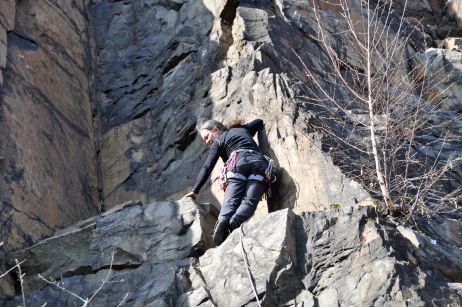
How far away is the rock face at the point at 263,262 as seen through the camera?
9.50 meters

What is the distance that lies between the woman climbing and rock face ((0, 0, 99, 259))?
74.6 inches

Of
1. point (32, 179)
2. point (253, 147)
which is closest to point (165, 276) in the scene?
point (253, 147)

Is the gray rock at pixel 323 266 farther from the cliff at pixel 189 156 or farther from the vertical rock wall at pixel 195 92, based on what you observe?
the vertical rock wall at pixel 195 92

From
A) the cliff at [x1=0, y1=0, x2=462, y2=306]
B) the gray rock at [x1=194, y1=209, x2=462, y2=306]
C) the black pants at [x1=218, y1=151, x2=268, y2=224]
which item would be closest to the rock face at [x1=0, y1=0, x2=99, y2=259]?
the cliff at [x1=0, y1=0, x2=462, y2=306]

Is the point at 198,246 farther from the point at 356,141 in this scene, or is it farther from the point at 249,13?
the point at 249,13

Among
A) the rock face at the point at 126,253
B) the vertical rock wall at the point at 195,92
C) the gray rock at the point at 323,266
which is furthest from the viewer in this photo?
the vertical rock wall at the point at 195,92

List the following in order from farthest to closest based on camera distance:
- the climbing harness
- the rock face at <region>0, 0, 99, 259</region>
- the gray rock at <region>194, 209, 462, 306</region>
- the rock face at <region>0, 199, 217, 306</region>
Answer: the rock face at <region>0, 0, 99, 259</region>, the climbing harness, the rock face at <region>0, 199, 217, 306</region>, the gray rock at <region>194, 209, 462, 306</region>

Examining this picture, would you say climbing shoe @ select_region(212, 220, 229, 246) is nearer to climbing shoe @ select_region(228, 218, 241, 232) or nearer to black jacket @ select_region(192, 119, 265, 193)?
climbing shoe @ select_region(228, 218, 241, 232)

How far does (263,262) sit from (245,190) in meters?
1.29

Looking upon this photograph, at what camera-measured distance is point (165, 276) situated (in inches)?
401

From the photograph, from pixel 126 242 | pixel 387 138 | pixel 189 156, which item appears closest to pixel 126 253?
pixel 126 242

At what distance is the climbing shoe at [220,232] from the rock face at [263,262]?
153 millimetres

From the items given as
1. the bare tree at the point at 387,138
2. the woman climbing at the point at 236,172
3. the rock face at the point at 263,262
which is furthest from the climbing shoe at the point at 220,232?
the bare tree at the point at 387,138

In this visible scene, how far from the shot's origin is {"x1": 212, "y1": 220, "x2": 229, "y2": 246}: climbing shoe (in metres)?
10.4
